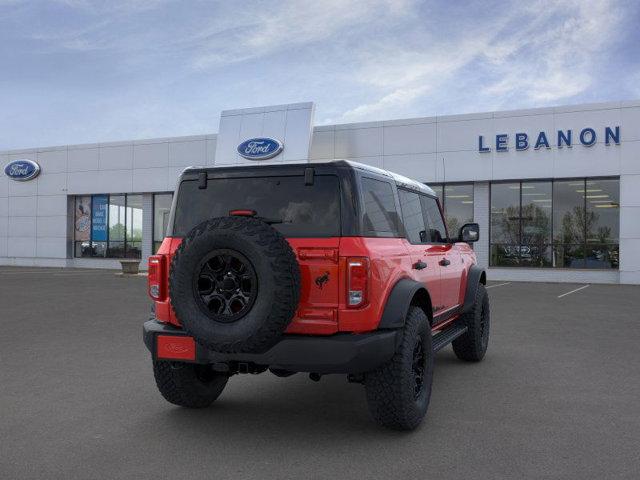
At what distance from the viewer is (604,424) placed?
15.6 ft

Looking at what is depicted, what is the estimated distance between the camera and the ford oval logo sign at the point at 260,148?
2583 cm

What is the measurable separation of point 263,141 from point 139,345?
1877cm

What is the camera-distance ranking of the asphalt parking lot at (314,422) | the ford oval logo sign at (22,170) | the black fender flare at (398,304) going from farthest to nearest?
1. the ford oval logo sign at (22,170)
2. the black fender flare at (398,304)
3. the asphalt parking lot at (314,422)

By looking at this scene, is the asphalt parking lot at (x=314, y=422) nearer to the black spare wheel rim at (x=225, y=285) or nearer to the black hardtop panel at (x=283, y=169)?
the black spare wheel rim at (x=225, y=285)

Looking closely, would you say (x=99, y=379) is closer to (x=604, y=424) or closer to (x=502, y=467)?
(x=502, y=467)

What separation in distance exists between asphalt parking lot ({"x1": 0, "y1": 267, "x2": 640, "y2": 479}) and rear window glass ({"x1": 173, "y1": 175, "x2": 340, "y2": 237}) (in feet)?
4.83

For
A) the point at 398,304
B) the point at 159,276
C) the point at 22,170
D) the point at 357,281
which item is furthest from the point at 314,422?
the point at 22,170

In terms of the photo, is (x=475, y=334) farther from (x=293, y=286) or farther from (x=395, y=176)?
(x=293, y=286)

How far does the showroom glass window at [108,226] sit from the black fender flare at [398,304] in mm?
27213

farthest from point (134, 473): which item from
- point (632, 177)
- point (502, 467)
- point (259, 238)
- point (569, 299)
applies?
point (632, 177)

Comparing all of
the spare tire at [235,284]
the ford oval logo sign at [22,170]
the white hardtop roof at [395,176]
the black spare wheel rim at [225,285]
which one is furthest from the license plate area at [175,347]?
the ford oval logo sign at [22,170]

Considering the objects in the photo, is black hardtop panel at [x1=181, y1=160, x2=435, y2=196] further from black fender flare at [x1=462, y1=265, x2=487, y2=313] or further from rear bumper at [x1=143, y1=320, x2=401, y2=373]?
black fender flare at [x1=462, y1=265, x2=487, y2=313]

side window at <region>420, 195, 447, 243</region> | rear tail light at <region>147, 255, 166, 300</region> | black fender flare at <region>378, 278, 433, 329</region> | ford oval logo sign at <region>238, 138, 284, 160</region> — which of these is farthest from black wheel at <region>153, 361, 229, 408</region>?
ford oval logo sign at <region>238, 138, 284, 160</region>

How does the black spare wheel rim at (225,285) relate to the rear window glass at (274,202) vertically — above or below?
below
